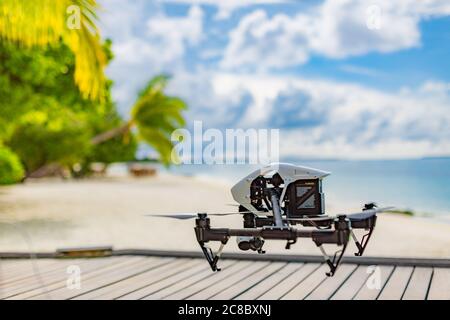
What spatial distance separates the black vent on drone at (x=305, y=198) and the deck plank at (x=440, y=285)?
6.44 feet

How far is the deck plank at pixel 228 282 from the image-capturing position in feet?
11.3

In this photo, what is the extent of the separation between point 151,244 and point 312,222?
21.8 ft

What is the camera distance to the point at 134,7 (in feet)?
11.3

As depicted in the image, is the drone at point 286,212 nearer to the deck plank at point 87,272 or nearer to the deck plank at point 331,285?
the deck plank at point 331,285

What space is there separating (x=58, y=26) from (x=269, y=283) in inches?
69.4

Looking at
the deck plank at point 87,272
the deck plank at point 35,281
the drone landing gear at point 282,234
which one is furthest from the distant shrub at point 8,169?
the drone landing gear at point 282,234

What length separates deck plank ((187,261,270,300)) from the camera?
11.3 ft

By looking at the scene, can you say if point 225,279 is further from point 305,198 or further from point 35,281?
point 305,198

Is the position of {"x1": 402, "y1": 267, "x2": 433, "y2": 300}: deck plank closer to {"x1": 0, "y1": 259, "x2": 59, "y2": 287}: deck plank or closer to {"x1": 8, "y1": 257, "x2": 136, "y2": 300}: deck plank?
{"x1": 8, "y1": 257, "x2": 136, "y2": 300}: deck plank

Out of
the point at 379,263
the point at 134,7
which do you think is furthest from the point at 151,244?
the point at 134,7

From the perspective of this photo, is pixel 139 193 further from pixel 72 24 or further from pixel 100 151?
pixel 72 24

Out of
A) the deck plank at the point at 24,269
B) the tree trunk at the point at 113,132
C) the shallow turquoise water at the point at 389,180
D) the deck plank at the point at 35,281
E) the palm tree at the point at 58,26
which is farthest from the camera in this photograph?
the tree trunk at the point at 113,132

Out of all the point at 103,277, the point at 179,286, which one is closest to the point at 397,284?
the point at 179,286
